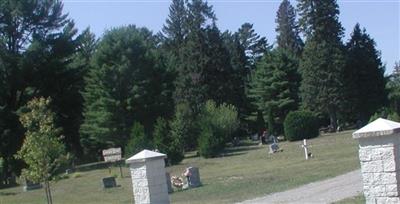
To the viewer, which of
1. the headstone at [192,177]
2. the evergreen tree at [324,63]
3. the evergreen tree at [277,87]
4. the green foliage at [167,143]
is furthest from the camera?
the evergreen tree at [277,87]

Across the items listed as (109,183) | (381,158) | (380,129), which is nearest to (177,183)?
(109,183)

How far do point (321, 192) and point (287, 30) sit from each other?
77647mm

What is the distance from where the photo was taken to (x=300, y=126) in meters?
58.4

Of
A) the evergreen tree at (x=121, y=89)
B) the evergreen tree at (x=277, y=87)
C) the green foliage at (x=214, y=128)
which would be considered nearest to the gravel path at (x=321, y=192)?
the green foliage at (x=214, y=128)

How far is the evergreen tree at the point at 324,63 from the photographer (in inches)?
2608

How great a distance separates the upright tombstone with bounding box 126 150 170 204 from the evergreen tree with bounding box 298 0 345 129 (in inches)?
2174

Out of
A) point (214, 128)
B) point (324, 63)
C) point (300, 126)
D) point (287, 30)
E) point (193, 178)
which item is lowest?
point (193, 178)

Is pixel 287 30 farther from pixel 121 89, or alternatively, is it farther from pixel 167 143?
pixel 167 143

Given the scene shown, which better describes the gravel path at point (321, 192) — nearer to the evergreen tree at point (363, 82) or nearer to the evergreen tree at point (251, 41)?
the evergreen tree at point (363, 82)

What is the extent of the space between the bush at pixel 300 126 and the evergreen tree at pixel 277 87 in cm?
1085

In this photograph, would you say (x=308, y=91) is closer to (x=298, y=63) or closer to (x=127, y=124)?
(x=298, y=63)

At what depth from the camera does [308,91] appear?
67.1m

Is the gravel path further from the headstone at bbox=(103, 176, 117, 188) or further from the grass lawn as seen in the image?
the headstone at bbox=(103, 176, 117, 188)

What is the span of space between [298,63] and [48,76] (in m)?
30.5
